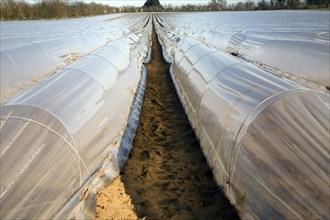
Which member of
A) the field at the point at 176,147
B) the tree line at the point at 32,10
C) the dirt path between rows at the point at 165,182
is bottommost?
the dirt path between rows at the point at 165,182

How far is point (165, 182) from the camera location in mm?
4293

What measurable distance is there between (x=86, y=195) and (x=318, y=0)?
202ft

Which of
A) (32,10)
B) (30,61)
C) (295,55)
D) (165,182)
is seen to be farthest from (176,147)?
(32,10)

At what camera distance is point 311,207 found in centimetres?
256

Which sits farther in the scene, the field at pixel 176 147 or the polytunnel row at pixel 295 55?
the polytunnel row at pixel 295 55

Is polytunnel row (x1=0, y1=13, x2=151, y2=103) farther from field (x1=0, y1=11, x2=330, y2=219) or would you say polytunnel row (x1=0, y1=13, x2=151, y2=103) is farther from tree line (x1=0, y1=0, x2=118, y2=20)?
tree line (x1=0, y1=0, x2=118, y2=20)

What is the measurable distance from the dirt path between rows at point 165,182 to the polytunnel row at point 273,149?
1.17 ft

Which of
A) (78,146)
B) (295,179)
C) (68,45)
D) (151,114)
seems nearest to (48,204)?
(78,146)

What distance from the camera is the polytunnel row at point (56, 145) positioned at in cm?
281

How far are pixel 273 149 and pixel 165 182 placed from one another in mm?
1837

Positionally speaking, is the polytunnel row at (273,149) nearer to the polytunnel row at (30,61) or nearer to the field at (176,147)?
the field at (176,147)

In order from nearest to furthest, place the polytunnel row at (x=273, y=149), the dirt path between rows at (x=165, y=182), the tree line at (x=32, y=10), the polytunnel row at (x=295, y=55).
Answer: the polytunnel row at (x=273, y=149) → the dirt path between rows at (x=165, y=182) → the polytunnel row at (x=295, y=55) → the tree line at (x=32, y=10)

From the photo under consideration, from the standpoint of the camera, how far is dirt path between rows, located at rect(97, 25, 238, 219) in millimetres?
3668

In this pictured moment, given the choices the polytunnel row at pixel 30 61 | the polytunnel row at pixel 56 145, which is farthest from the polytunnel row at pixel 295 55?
the polytunnel row at pixel 30 61
